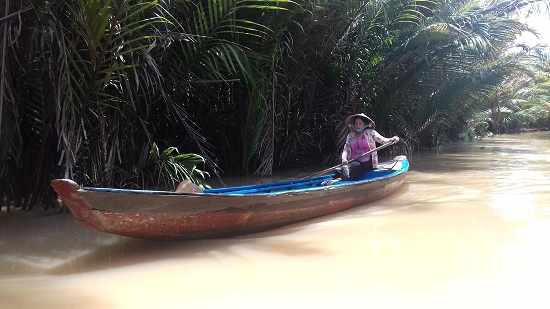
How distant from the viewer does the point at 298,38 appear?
7.03m

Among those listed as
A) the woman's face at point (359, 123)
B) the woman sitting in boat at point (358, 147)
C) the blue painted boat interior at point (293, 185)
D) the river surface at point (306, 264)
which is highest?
the woman's face at point (359, 123)

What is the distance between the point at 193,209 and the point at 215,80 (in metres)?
2.27

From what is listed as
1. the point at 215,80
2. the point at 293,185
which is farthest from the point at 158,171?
the point at 293,185

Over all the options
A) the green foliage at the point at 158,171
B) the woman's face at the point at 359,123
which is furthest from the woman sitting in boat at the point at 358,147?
the green foliage at the point at 158,171

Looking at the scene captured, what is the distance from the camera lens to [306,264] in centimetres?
346

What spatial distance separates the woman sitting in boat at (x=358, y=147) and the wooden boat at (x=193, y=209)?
96 cm

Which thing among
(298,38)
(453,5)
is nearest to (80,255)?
(298,38)

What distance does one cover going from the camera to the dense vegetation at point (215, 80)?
13.4 ft

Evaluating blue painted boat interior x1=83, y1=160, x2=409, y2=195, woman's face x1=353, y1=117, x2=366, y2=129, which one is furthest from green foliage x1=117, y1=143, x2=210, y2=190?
woman's face x1=353, y1=117, x2=366, y2=129

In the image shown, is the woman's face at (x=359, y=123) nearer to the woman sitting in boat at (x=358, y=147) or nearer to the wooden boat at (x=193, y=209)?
the woman sitting in boat at (x=358, y=147)

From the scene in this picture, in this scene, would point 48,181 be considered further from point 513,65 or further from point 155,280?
point 513,65

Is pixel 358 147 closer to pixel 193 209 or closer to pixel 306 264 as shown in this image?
pixel 306 264

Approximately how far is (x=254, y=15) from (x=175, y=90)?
4.53ft

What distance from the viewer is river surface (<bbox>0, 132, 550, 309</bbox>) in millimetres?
2830
